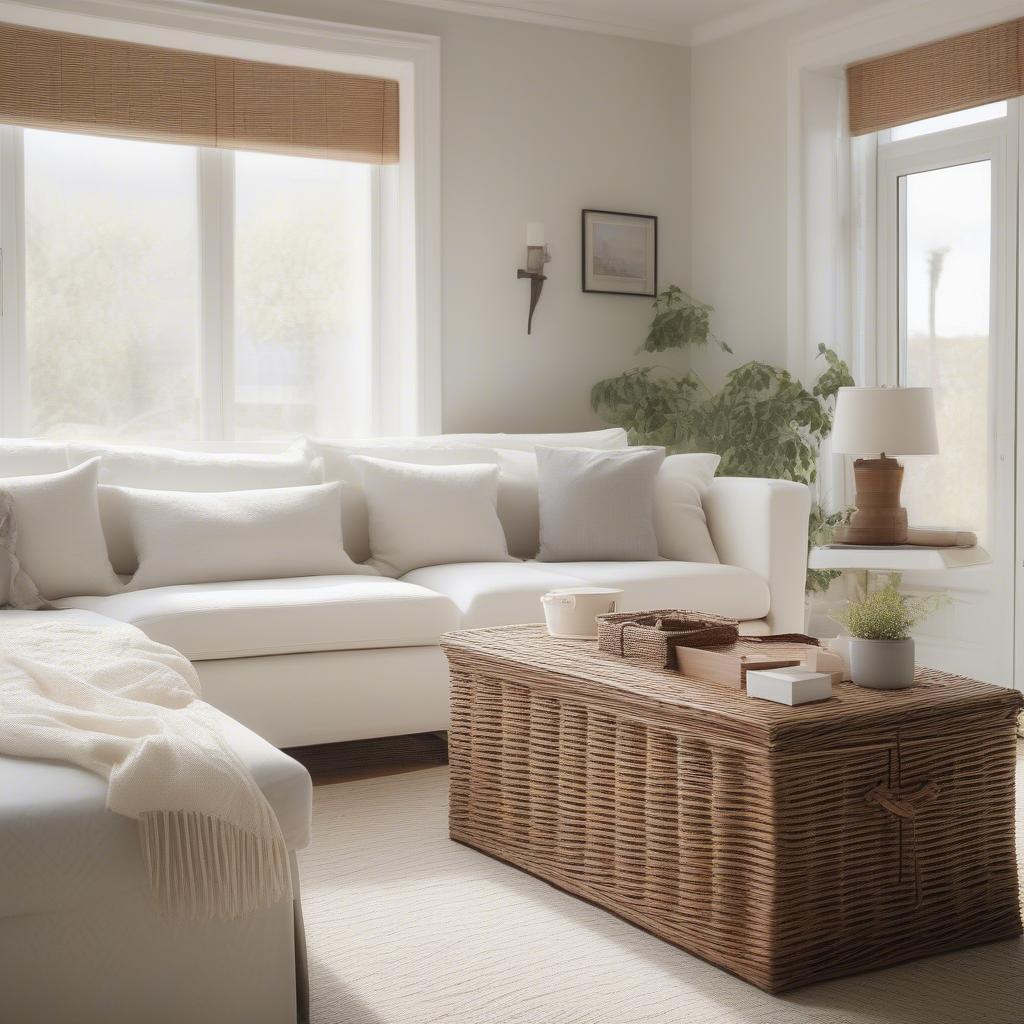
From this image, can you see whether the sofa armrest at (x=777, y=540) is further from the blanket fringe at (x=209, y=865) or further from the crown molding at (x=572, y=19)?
the blanket fringe at (x=209, y=865)

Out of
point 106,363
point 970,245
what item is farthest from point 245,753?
point 970,245

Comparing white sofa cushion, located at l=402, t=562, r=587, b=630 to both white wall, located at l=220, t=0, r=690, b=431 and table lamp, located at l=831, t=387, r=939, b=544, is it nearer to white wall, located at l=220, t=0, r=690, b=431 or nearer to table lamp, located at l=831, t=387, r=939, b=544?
table lamp, located at l=831, t=387, r=939, b=544

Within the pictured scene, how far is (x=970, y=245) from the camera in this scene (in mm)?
4422

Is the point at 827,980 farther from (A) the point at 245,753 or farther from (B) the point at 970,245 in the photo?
(B) the point at 970,245

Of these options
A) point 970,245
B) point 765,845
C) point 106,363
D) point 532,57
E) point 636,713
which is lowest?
point 765,845

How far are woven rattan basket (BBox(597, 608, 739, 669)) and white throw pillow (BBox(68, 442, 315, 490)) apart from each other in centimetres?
161

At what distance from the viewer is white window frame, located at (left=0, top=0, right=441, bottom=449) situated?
423 cm

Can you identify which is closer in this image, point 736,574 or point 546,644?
point 546,644

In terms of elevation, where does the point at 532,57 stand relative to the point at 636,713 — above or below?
above

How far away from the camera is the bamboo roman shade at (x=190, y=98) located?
4.23 m

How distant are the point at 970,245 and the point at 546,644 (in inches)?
104

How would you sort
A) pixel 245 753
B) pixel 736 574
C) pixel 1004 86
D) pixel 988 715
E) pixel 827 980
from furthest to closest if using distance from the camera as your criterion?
pixel 1004 86 → pixel 736 574 → pixel 988 715 → pixel 827 980 → pixel 245 753

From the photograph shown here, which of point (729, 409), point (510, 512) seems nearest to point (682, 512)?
point (510, 512)

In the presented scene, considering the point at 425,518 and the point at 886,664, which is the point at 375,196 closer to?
the point at 425,518
